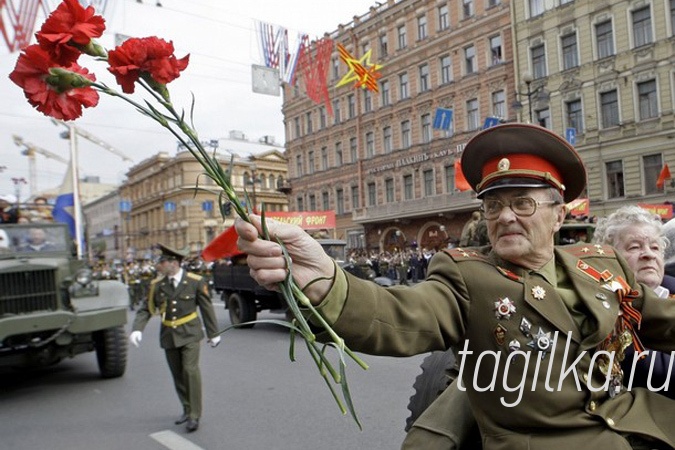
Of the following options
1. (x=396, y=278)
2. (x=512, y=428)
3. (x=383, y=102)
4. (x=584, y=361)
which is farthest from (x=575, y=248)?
(x=383, y=102)

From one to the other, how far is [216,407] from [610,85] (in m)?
23.4

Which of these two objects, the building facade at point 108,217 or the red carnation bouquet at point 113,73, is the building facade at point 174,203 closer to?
the building facade at point 108,217

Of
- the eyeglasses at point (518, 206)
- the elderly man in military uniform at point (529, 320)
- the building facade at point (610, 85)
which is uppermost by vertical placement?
the building facade at point (610, 85)

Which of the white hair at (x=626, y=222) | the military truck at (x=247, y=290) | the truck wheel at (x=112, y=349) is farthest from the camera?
the military truck at (x=247, y=290)

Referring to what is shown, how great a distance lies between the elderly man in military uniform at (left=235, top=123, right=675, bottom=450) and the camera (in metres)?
1.73

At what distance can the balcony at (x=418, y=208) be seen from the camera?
28.9 m

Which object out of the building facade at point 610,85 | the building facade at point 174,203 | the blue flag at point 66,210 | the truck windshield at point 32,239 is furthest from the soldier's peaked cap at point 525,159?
the building facade at point 174,203

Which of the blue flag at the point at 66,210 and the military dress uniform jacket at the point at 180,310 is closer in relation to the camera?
the military dress uniform jacket at the point at 180,310

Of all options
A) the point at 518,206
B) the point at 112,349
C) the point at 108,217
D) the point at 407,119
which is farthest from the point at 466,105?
the point at 108,217

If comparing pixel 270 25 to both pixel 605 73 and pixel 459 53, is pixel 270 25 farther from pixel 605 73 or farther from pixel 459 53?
pixel 459 53

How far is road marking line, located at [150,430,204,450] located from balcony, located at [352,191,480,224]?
22981mm

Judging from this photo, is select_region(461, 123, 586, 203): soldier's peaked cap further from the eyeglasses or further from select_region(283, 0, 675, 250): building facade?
select_region(283, 0, 675, 250): building facade

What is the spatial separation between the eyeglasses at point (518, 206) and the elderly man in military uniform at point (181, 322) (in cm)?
395

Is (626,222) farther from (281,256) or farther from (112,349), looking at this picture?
Answer: (112,349)
